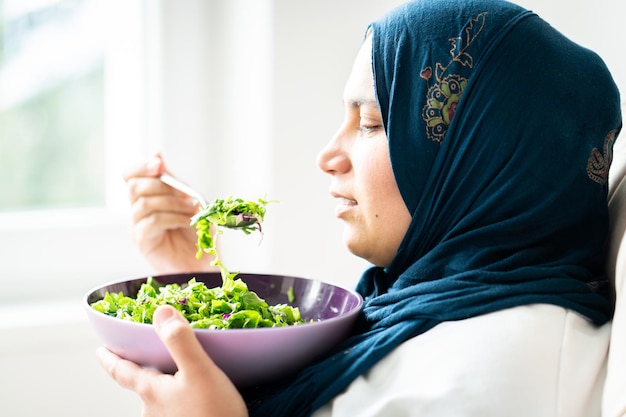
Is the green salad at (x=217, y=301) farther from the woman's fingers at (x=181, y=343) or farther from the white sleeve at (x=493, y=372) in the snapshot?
the white sleeve at (x=493, y=372)

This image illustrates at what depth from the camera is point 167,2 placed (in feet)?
7.52

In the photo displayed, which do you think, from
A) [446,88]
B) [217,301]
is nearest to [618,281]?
[446,88]

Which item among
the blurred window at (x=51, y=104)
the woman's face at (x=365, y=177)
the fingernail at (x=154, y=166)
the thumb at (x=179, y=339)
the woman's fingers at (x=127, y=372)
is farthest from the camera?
the blurred window at (x=51, y=104)

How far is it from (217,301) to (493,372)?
16.9 inches

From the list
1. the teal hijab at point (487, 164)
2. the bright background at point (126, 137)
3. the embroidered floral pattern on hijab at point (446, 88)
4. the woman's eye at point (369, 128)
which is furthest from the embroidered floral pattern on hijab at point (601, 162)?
the bright background at point (126, 137)

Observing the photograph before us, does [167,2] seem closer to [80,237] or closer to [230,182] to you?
[230,182]

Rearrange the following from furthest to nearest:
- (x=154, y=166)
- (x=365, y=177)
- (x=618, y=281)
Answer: (x=154, y=166), (x=365, y=177), (x=618, y=281)

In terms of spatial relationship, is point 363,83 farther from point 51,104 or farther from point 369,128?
point 51,104

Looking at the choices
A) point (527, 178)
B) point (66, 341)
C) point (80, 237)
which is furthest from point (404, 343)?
point (80, 237)

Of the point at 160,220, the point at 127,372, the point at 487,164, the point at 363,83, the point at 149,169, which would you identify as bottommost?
the point at 127,372

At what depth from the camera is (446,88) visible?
4.07 feet

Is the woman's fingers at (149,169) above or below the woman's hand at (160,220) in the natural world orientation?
above

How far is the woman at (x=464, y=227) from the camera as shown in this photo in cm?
110

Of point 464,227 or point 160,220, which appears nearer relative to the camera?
point 464,227
